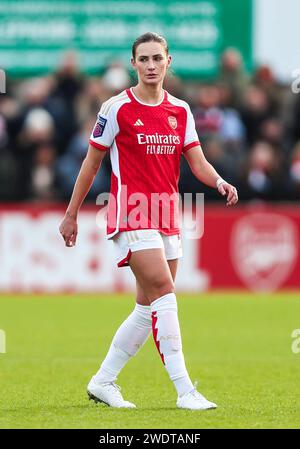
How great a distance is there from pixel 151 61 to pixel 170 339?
5.91 feet

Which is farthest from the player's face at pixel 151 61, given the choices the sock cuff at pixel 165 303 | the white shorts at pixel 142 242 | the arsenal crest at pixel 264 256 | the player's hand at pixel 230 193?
the arsenal crest at pixel 264 256

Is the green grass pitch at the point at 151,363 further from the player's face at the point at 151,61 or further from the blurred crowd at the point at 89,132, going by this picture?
the player's face at the point at 151,61

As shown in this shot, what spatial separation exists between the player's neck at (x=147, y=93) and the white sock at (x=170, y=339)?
4.26 ft

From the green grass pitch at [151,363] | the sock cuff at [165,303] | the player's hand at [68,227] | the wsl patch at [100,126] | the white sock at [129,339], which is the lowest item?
the green grass pitch at [151,363]

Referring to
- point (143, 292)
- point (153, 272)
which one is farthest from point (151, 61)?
point (143, 292)

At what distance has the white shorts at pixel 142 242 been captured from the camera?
7.48m

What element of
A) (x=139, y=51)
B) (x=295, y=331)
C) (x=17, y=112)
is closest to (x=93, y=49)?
(x=17, y=112)

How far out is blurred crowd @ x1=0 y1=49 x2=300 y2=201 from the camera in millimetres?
18031

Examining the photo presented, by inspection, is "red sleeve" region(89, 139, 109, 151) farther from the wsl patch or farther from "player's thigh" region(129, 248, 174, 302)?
"player's thigh" region(129, 248, 174, 302)

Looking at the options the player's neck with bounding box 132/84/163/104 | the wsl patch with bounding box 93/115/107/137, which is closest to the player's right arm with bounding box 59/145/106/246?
the wsl patch with bounding box 93/115/107/137

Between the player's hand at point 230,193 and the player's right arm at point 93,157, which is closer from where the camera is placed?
the player's hand at point 230,193

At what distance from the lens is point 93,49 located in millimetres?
21219

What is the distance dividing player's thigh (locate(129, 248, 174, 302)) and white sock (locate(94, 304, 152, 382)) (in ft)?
1.12

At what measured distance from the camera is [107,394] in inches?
307
